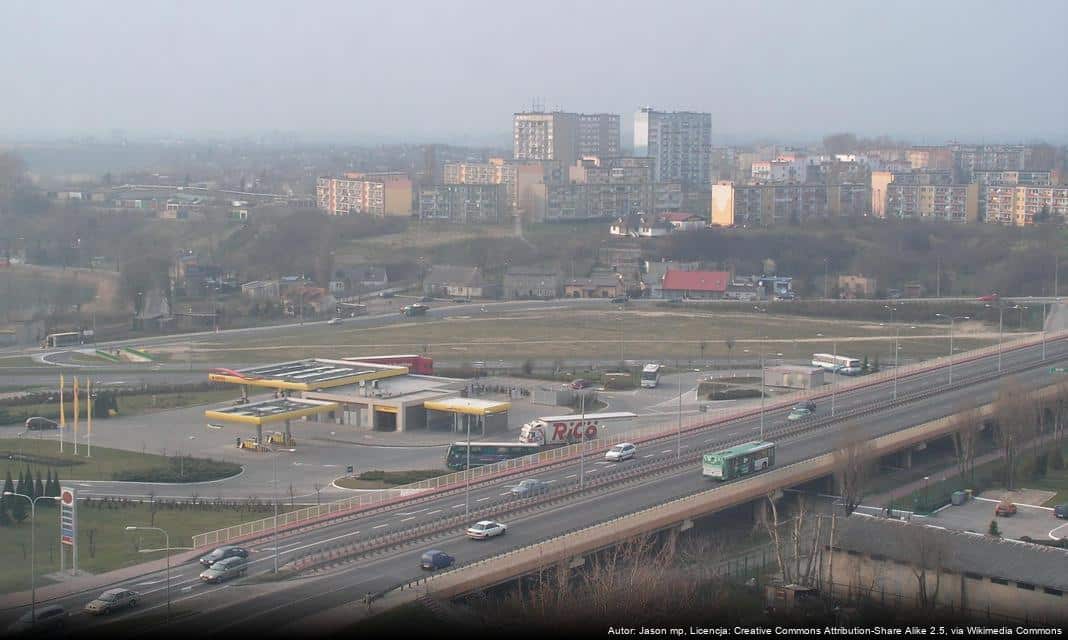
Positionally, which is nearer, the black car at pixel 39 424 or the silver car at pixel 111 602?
the silver car at pixel 111 602

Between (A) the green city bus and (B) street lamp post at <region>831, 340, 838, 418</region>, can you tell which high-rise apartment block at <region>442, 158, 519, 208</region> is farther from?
(A) the green city bus

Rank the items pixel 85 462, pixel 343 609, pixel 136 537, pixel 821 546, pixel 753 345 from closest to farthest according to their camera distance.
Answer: pixel 343 609
pixel 821 546
pixel 136 537
pixel 85 462
pixel 753 345

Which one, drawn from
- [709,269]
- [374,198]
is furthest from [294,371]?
[374,198]

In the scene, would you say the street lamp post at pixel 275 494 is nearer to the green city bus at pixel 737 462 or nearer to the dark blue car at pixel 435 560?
the dark blue car at pixel 435 560

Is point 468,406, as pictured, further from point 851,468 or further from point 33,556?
point 33,556

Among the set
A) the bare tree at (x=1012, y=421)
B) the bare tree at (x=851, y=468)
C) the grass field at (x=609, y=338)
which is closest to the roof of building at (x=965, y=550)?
the bare tree at (x=851, y=468)

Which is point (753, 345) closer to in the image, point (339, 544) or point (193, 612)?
point (339, 544)

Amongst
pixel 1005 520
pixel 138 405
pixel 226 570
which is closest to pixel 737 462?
pixel 1005 520
